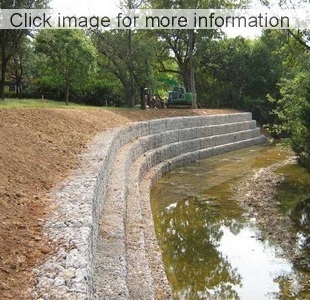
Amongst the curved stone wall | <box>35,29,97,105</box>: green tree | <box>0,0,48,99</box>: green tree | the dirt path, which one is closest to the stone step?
the curved stone wall

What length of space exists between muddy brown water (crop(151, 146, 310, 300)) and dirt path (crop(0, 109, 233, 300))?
6.98 feet

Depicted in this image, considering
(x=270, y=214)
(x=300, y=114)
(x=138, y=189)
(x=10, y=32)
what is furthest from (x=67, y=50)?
(x=270, y=214)

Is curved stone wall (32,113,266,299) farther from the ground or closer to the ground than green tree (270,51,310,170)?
closer to the ground

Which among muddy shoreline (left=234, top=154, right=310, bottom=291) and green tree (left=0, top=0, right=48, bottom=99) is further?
green tree (left=0, top=0, right=48, bottom=99)

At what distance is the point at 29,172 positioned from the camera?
5.79 m

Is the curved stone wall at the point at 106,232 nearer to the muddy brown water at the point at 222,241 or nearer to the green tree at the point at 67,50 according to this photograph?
the muddy brown water at the point at 222,241

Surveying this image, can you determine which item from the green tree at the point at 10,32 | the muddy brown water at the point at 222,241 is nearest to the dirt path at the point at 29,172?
the muddy brown water at the point at 222,241

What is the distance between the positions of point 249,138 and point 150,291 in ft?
60.6

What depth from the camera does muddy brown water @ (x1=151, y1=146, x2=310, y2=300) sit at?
18.7ft

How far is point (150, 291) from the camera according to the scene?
173 inches

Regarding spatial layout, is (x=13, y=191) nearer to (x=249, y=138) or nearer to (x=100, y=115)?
(x=100, y=115)

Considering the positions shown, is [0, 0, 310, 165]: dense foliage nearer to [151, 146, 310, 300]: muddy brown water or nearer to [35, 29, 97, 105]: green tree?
[35, 29, 97, 105]: green tree

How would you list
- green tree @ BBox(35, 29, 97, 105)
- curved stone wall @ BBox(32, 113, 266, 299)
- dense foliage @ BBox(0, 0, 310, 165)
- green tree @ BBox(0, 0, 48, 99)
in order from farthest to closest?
green tree @ BBox(0, 0, 48, 99) < green tree @ BBox(35, 29, 97, 105) < dense foliage @ BBox(0, 0, 310, 165) < curved stone wall @ BBox(32, 113, 266, 299)

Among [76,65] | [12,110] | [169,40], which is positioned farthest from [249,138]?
[12,110]
